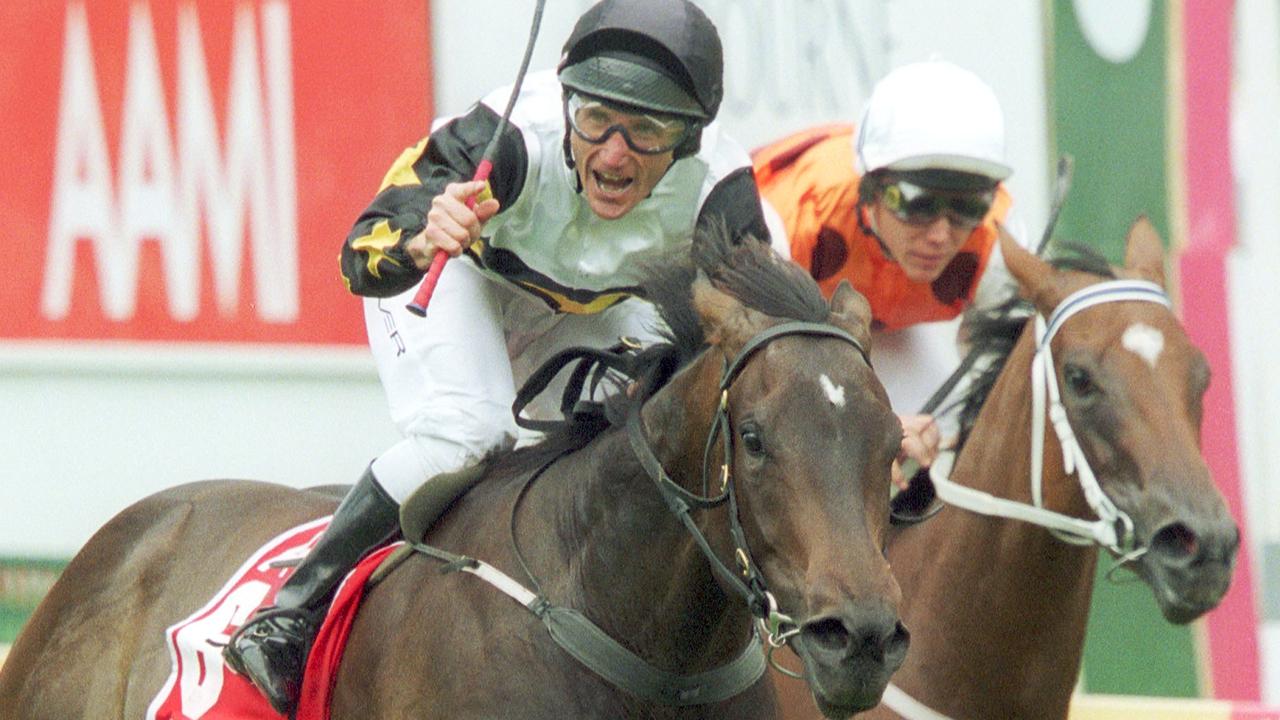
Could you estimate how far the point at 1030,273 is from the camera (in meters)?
4.64

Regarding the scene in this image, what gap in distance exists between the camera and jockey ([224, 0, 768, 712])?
3.79 m

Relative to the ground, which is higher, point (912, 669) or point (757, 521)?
point (757, 521)

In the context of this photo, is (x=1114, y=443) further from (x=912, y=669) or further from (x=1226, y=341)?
(x=1226, y=341)

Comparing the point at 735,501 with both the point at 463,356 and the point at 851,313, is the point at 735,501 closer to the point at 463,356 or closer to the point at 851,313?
the point at 851,313

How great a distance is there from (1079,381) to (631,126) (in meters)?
1.18

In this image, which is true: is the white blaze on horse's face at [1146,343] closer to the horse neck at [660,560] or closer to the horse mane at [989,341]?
the horse mane at [989,341]

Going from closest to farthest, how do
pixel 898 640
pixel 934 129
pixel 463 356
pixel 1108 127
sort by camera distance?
1. pixel 898 640
2. pixel 463 356
3. pixel 934 129
4. pixel 1108 127

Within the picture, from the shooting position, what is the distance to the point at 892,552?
4.65 metres

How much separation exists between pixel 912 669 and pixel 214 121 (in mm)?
3631

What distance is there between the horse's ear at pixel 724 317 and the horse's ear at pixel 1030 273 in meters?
1.28

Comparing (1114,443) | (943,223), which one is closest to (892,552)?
(1114,443)

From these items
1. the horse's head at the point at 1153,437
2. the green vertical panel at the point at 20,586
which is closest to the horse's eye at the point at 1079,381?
the horse's head at the point at 1153,437

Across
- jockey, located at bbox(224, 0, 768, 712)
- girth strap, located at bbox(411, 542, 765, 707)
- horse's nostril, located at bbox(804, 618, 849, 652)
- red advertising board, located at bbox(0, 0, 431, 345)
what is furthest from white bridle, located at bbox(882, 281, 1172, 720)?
red advertising board, located at bbox(0, 0, 431, 345)

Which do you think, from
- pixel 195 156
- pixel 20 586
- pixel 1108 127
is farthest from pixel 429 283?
pixel 20 586
